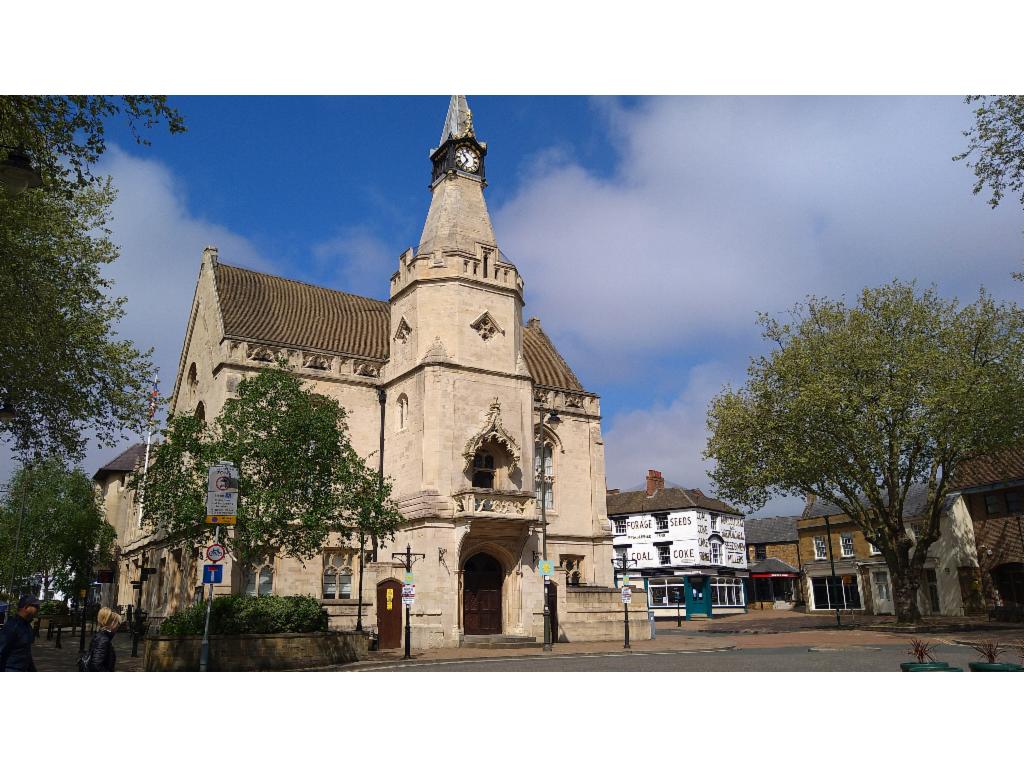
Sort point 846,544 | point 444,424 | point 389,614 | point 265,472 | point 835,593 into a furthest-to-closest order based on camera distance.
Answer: point 846,544 < point 835,593 < point 444,424 < point 389,614 < point 265,472

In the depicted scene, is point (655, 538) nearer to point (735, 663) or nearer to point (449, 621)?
point (449, 621)

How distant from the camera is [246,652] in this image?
2072 centimetres

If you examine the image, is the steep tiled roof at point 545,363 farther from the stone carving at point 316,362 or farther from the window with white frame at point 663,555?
the window with white frame at point 663,555

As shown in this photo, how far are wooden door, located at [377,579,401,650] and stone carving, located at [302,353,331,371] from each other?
1026 cm

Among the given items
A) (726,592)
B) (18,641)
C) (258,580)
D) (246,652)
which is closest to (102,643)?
(18,641)

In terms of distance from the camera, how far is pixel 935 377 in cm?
3262

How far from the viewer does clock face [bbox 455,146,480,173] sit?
123 feet

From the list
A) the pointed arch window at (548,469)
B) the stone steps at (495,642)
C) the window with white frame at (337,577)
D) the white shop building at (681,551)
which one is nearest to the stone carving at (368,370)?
the window with white frame at (337,577)

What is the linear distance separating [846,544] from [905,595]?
87.8 ft

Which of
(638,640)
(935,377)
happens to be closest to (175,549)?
(638,640)

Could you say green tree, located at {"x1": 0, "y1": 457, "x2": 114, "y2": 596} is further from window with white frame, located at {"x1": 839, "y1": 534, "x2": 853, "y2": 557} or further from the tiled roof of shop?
window with white frame, located at {"x1": 839, "y1": 534, "x2": 853, "y2": 557}

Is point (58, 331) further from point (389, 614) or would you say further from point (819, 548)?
point (819, 548)

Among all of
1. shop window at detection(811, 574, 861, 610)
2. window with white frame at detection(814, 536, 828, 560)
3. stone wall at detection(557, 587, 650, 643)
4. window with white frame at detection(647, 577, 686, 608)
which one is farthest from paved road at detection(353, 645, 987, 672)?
window with white frame at detection(814, 536, 828, 560)

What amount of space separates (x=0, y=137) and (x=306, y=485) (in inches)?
493
